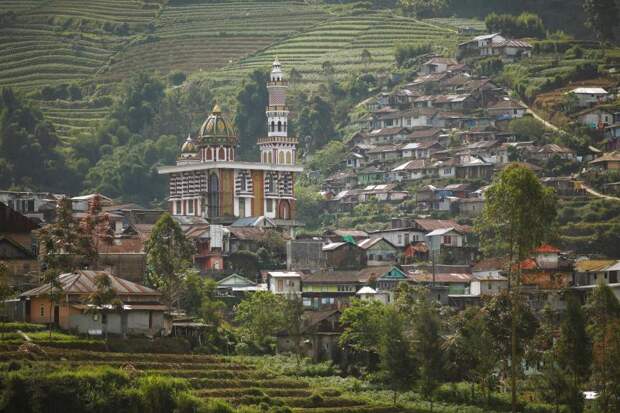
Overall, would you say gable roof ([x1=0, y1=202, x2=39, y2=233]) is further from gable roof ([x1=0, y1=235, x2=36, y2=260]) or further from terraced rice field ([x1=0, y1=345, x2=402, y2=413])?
terraced rice field ([x1=0, y1=345, x2=402, y2=413])

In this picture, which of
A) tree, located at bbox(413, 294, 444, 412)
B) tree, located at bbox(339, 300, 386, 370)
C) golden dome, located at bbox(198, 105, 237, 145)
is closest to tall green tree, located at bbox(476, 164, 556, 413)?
tree, located at bbox(413, 294, 444, 412)

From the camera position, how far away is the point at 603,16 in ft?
487

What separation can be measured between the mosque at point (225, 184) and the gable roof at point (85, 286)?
33.9m

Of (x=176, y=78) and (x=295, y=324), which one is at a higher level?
(x=176, y=78)

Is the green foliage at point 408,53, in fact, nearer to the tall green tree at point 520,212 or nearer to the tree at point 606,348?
the tall green tree at point 520,212

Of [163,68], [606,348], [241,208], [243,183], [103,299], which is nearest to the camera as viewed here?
[606,348]

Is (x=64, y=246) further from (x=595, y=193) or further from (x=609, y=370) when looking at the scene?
(x=595, y=193)

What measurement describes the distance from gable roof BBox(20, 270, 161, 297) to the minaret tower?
1698 inches

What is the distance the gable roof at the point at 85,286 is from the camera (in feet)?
253

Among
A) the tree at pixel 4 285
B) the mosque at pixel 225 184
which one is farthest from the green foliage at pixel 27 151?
the tree at pixel 4 285

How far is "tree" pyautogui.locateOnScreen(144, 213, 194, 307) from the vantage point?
86500mm

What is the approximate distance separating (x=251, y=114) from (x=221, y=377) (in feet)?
242

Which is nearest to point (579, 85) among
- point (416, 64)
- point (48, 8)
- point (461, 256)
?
point (416, 64)

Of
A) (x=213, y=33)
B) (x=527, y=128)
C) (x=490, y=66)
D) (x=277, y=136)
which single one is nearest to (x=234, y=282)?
(x=277, y=136)
